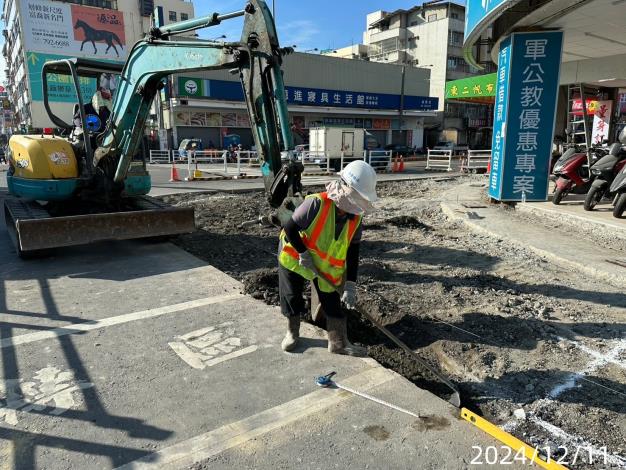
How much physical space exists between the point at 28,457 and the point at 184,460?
89cm

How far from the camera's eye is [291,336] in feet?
12.2

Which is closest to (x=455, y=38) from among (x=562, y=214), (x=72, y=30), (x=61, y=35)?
(x=72, y=30)

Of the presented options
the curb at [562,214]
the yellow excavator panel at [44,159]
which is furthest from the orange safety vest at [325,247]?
the curb at [562,214]

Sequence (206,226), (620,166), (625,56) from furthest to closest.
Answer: (625,56)
(206,226)
(620,166)

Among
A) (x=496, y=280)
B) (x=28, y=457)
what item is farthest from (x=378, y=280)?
(x=28, y=457)

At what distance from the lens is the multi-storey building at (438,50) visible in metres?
53.3

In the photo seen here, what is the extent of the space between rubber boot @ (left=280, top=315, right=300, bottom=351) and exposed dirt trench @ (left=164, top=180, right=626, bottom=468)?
69 centimetres

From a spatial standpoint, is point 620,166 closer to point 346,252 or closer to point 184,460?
point 346,252

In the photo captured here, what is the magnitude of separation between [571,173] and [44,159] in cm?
960

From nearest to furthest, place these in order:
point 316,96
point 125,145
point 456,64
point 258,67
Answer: point 258,67 < point 125,145 < point 316,96 < point 456,64

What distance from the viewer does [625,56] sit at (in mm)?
12039

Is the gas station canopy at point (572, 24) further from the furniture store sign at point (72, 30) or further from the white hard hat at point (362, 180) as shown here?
the furniture store sign at point (72, 30)

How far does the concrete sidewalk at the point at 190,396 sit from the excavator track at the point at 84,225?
120 cm

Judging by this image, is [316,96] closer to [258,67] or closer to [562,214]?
[562,214]
